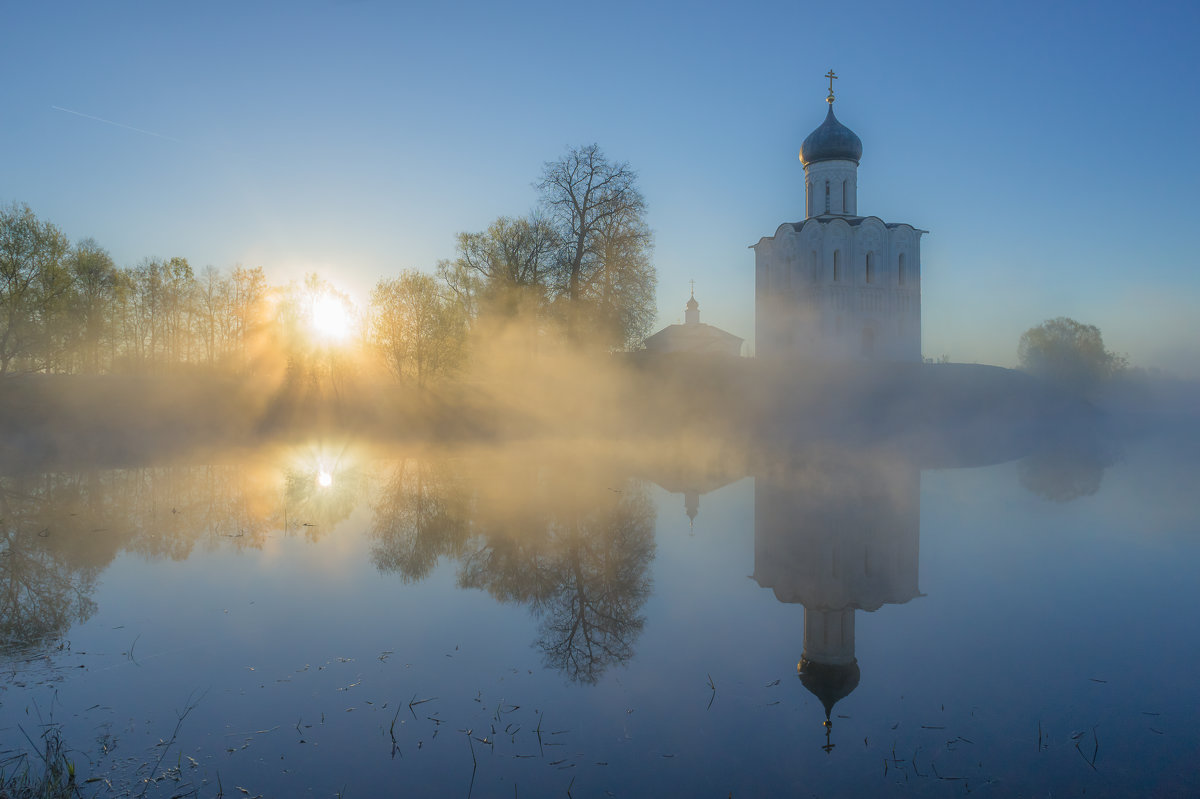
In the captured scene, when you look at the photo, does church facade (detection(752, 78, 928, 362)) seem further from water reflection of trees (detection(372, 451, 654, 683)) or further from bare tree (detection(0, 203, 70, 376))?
bare tree (detection(0, 203, 70, 376))

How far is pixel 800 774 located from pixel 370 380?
112 ft

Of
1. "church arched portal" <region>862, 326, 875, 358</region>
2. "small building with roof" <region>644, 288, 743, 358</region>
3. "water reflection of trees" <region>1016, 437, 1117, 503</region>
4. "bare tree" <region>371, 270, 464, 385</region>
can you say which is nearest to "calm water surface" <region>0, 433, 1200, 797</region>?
"water reflection of trees" <region>1016, 437, 1117, 503</region>

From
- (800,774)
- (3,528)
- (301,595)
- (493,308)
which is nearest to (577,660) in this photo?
(800,774)

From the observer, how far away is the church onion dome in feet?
144

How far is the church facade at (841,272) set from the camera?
4400 cm

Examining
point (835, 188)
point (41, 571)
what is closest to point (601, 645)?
point (41, 571)

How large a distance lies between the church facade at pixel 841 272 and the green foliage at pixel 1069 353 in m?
35.9

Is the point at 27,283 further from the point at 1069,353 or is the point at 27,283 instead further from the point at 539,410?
the point at 1069,353

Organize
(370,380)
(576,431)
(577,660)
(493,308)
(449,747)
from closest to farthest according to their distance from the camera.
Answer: (449,747), (577,660), (576,431), (493,308), (370,380)

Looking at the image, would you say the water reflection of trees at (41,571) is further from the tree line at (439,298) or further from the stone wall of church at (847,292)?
the stone wall of church at (847,292)

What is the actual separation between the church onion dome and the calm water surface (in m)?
34.9

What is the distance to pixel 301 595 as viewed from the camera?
27.0 ft

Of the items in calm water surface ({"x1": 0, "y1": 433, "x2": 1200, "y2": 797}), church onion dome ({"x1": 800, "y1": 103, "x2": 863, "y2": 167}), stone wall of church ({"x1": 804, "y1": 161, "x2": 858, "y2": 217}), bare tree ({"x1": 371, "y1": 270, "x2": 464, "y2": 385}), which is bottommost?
calm water surface ({"x1": 0, "y1": 433, "x2": 1200, "y2": 797})

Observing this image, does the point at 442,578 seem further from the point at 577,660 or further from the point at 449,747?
the point at 449,747
